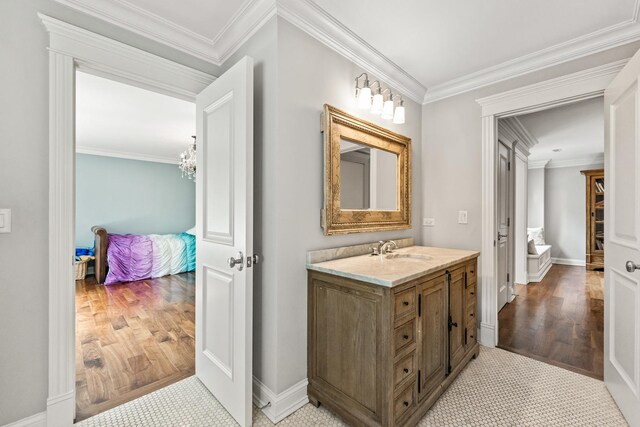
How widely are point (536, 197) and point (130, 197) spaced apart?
29.6ft

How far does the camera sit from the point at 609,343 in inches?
70.1

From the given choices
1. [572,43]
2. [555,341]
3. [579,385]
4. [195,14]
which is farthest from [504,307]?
[195,14]

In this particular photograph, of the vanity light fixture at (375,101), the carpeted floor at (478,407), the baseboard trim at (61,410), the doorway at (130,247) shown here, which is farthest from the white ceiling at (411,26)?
the carpeted floor at (478,407)

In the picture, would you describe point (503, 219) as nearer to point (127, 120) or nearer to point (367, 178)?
point (367, 178)

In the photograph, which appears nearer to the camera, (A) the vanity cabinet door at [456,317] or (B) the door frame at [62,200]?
(B) the door frame at [62,200]

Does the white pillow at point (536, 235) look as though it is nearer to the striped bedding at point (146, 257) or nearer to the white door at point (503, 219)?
the white door at point (503, 219)

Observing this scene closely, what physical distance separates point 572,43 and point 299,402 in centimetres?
308

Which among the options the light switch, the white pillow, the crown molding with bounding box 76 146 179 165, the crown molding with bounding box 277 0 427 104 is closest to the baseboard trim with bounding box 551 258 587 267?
the white pillow

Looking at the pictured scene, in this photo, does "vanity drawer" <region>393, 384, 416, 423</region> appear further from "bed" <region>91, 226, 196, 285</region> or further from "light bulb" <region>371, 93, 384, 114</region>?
"bed" <region>91, 226, 196, 285</region>

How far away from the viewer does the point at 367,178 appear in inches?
88.7

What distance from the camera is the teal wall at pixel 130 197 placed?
553 centimetres

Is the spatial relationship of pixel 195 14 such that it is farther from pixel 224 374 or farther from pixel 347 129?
pixel 224 374

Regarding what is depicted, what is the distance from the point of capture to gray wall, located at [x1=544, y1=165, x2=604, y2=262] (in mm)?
6176

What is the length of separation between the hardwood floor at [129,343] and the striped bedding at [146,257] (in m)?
0.56
